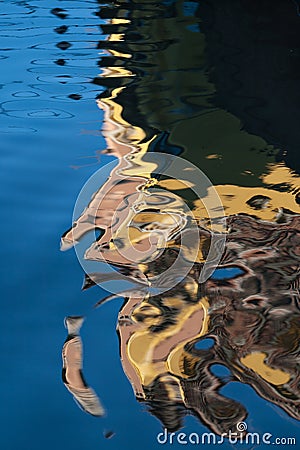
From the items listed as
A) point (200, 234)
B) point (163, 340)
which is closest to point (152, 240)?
point (200, 234)

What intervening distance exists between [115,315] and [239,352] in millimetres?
328

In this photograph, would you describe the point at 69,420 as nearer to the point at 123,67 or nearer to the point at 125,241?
the point at 125,241

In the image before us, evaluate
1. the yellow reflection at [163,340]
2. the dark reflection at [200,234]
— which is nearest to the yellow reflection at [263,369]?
the dark reflection at [200,234]

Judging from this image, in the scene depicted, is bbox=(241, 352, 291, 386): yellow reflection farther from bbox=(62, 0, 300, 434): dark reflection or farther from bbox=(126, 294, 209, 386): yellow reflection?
bbox=(126, 294, 209, 386): yellow reflection

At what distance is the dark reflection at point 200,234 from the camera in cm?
162

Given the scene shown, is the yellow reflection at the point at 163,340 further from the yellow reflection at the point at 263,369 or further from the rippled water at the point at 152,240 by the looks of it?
the yellow reflection at the point at 263,369

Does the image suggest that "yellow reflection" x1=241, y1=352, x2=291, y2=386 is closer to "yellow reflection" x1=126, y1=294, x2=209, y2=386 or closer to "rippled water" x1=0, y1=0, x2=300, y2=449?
"rippled water" x1=0, y1=0, x2=300, y2=449

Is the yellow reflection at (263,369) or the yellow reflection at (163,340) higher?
the yellow reflection at (263,369)

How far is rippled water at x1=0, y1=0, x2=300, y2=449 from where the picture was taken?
1.55 metres

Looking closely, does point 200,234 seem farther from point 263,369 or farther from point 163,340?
point 263,369

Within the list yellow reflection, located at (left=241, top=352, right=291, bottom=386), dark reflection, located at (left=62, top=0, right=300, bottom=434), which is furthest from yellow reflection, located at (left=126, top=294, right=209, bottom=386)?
yellow reflection, located at (left=241, top=352, right=291, bottom=386)

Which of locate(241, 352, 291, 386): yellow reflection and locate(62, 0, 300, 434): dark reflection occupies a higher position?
locate(241, 352, 291, 386): yellow reflection

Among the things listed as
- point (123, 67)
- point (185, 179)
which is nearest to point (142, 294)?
point (185, 179)

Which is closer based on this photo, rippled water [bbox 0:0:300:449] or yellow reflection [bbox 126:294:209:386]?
rippled water [bbox 0:0:300:449]
